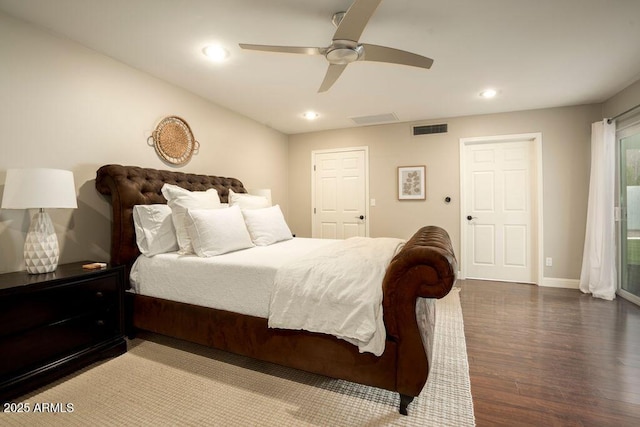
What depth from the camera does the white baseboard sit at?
3967 millimetres

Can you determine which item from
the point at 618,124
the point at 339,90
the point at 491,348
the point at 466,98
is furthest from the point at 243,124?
the point at 618,124

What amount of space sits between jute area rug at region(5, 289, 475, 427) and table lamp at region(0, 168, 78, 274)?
807 mm

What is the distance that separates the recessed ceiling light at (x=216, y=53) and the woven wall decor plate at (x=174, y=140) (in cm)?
91

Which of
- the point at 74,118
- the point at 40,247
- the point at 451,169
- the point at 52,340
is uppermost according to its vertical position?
the point at 74,118

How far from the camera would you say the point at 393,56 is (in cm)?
200

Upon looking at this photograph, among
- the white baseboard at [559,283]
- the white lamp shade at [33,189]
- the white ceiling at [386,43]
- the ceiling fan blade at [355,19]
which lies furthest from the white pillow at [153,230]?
the white baseboard at [559,283]

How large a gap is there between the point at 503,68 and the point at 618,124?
1956mm

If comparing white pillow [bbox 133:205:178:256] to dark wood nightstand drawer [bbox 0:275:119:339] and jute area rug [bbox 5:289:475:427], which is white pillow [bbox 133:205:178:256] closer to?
dark wood nightstand drawer [bbox 0:275:119:339]

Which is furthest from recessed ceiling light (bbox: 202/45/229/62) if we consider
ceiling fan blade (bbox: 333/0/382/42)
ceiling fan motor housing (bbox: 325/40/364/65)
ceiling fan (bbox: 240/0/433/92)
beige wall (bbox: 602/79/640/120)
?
beige wall (bbox: 602/79/640/120)

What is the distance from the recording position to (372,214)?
4945 mm

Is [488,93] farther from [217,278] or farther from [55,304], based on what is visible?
[55,304]

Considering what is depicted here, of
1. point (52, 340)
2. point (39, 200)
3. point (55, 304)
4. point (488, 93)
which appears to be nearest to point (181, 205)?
point (39, 200)

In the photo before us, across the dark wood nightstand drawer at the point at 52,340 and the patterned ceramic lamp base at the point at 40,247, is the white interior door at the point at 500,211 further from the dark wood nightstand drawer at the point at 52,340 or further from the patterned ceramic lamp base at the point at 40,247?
the patterned ceramic lamp base at the point at 40,247

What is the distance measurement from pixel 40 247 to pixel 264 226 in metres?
1.63
